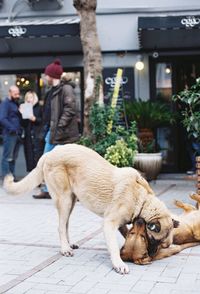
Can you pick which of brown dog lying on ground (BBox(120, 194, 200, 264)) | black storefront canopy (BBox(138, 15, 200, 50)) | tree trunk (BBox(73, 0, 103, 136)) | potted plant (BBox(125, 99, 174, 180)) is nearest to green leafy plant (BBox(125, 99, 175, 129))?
potted plant (BBox(125, 99, 174, 180))

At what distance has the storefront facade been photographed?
12719 millimetres

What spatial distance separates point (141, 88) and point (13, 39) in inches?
120

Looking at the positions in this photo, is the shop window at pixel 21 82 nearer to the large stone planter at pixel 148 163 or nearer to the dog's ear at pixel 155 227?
the large stone planter at pixel 148 163

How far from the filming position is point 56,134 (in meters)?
9.43

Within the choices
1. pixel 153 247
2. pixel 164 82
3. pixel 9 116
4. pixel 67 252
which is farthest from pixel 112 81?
pixel 153 247

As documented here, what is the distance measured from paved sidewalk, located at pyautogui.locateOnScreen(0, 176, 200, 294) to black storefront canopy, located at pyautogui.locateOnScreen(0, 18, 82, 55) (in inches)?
199

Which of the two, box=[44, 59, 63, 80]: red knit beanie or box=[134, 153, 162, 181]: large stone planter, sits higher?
box=[44, 59, 63, 80]: red knit beanie

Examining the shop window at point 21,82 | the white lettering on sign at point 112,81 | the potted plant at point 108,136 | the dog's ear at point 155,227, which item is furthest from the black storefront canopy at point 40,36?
the dog's ear at point 155,227

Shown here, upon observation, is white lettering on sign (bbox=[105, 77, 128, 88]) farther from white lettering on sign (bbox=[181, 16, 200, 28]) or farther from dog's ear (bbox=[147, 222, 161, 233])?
dog's ear (bbox=[147, 222, 161, 233])

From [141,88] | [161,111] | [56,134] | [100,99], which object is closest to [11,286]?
[56,134]

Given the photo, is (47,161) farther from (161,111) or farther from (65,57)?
(65,57)

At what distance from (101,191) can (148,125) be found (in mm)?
6737

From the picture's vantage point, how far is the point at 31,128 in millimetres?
12016

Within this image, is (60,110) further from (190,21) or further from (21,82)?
(21,82)
